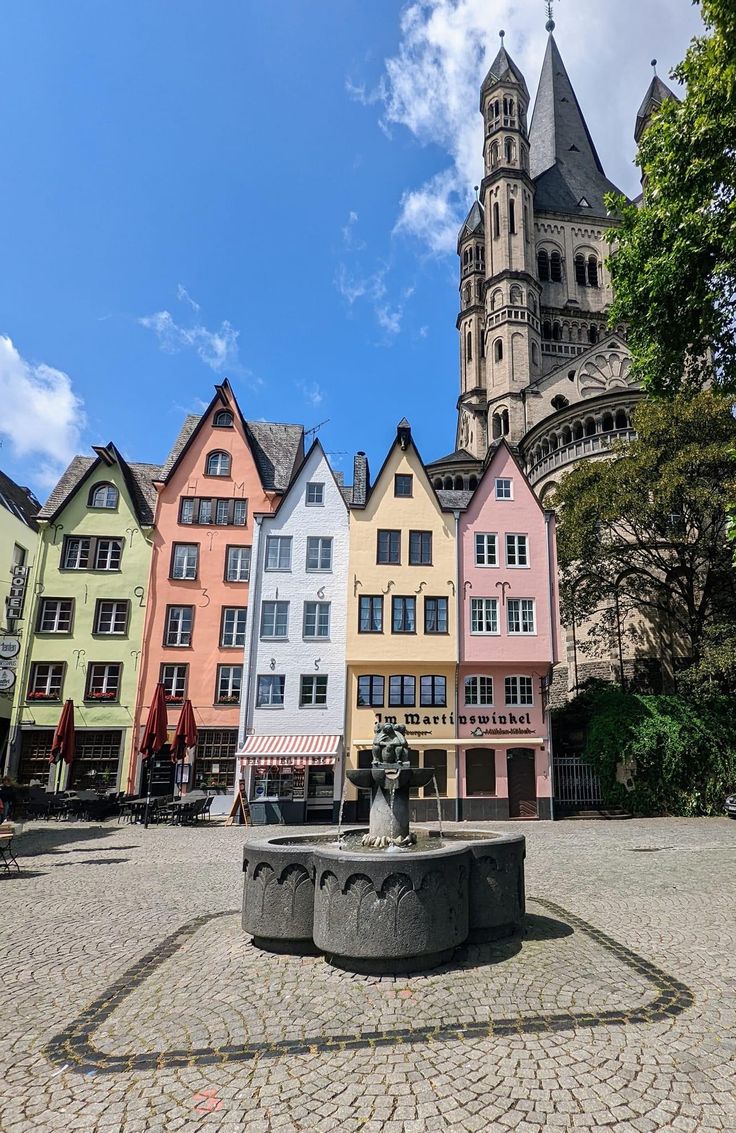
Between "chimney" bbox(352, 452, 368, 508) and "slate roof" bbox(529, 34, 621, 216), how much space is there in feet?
191

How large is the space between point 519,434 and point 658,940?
182ft

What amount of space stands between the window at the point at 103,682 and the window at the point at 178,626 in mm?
2450

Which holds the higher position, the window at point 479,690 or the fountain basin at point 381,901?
the window at point 479,690

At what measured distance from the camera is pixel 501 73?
72.3 metres

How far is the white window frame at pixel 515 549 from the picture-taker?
26984 millimetres

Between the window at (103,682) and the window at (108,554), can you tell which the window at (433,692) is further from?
the window at (108,554)

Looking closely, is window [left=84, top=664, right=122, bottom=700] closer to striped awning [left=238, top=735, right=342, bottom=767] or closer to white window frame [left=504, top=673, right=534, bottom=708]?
striped awning [left=238, top=735, right=342, bottom=767]

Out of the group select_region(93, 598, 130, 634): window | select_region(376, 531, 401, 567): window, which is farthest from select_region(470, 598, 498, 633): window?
select_region(93, 598, 130, 634): window

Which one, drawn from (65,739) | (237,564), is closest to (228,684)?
(237,564)

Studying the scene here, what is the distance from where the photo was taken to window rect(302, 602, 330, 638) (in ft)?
86.8

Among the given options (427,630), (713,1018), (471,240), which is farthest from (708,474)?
(471,240)

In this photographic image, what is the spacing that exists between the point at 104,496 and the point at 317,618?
478 inches

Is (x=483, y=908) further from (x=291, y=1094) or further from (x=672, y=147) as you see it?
(x=672, y=147)

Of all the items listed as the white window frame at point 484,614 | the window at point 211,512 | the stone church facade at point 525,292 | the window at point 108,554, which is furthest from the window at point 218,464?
the stone church facade at point 525,292
